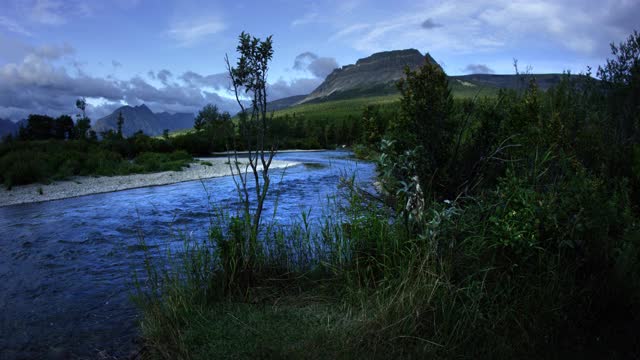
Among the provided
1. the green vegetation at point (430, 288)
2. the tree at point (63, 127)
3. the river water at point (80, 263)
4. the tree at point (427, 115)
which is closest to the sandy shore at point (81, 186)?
the river water at point (80, 263)

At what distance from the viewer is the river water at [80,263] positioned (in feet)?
17.1

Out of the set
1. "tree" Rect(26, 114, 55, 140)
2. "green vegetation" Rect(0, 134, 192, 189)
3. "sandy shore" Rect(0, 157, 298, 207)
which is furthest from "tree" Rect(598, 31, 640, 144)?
"tree" Rect(26, 114, 55, 140)

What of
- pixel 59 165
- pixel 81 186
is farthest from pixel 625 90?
pixel 59 165

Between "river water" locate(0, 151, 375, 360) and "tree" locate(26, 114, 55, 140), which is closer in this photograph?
"river water" locate(0, 151, 375, 360)

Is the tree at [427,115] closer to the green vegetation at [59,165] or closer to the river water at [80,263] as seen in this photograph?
the river water at [80,263]

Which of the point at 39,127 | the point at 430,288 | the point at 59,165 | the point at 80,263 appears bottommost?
the point at 80,263

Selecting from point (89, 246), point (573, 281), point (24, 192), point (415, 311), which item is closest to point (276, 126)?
point (415, 311)

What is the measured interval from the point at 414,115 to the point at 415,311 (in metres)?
5.14

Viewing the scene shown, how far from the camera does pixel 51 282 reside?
7473mm

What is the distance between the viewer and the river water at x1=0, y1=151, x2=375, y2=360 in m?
5.21

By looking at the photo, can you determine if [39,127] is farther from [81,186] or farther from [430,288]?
[430,288]

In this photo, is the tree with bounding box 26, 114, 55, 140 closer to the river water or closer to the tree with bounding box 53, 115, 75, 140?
the tree with bounding box 53, 115, 75, 140

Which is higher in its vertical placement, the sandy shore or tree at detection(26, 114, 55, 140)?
tree at detection(26, 114, 55, 140)

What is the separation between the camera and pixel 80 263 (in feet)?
28.5
